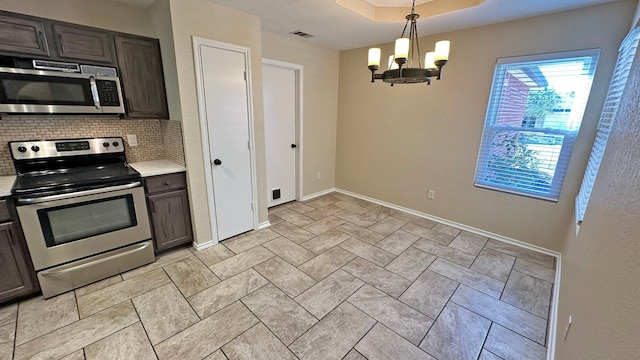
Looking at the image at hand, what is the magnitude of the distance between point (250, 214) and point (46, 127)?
209cm

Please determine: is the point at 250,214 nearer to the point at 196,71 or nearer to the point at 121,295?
the point at 121,295

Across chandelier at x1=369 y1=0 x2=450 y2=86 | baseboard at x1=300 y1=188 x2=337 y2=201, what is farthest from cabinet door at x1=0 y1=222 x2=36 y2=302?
baseboard at x1=300 y1=188 x2=337 y2=201

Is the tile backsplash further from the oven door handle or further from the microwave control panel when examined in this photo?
the oven door handle

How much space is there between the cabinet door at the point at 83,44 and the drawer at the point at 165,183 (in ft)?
3.71

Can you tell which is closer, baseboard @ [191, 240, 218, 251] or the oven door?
the oven door

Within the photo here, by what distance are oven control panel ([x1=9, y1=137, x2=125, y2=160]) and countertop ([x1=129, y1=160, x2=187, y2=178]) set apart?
246mm

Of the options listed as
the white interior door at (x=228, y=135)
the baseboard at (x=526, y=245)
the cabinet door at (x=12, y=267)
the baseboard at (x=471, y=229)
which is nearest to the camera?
the baseboard at (x=526, y=245)

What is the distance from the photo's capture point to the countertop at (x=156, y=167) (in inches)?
98.9

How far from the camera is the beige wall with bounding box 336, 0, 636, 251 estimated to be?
246 centimetres

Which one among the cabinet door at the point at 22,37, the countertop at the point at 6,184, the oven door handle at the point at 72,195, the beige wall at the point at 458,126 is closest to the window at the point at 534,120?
the beige wall at the point at 458,126

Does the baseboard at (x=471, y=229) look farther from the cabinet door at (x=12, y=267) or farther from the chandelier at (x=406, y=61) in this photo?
the cabinet door at (x=12, y=267)

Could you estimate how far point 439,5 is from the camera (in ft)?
8.77

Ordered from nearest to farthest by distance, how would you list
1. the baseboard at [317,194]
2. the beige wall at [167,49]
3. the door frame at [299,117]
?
the beige wall at [167,49] < the door frame at [299,117] < the baseboard at [317,194]

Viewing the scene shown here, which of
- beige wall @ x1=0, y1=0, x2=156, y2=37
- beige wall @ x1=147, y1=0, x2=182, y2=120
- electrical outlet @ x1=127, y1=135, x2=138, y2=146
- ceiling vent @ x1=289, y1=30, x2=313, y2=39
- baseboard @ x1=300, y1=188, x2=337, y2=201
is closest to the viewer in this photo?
beige wall @ x1=0, y1=0, x2=156, y2=37
